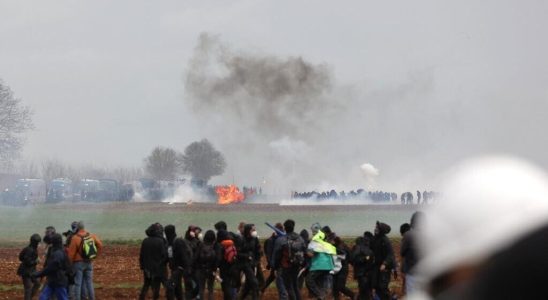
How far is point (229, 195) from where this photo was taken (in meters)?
115

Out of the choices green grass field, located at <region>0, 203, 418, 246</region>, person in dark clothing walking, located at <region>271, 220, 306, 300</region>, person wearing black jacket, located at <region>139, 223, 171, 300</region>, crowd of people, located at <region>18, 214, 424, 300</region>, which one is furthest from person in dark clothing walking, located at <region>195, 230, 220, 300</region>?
green grass field, located at <region>0, 203, 418, 246</region>

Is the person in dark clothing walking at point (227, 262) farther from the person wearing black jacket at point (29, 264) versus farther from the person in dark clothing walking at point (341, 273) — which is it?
the person wearing black jacket at point (29, 264)

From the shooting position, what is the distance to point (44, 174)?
7662 inches

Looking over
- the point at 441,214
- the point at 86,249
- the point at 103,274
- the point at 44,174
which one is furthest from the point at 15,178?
the point at 441,214

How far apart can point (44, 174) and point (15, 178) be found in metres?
77.0

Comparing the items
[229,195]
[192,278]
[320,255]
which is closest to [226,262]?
[192,278]

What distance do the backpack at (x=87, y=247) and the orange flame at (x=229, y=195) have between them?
9010cm

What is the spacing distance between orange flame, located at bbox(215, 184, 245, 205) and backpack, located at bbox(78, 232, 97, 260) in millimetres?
90097

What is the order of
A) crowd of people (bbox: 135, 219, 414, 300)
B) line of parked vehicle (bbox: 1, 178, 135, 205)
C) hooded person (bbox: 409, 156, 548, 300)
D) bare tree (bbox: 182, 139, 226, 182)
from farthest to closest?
bare tree (bbox: 182, 139, 226, 182), line of parked vehicle (bbox: 1, 178, 135, 205), crowd of people (bbox: 135, 219, 414, 300), hooded person (bbox: 409, 156, 548, 300)

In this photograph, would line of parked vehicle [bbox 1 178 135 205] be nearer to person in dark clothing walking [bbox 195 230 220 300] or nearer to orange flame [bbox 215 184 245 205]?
orange flame [bbox 215 184 245 205]

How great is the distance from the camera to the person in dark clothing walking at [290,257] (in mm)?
20484

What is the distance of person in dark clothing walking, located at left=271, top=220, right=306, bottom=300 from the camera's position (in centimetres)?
2048

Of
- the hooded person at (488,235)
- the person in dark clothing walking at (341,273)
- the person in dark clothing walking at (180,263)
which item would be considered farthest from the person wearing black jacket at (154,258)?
the hooded person at (488,235)

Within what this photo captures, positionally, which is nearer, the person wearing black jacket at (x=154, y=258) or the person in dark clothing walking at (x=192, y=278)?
the person in dark clothing walking at (x=192, y=278)
